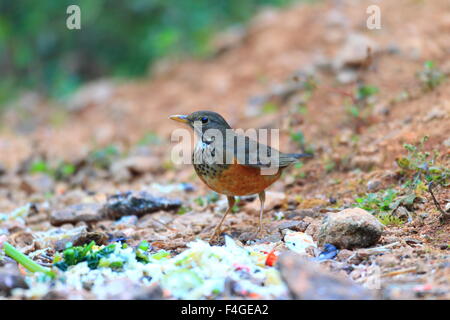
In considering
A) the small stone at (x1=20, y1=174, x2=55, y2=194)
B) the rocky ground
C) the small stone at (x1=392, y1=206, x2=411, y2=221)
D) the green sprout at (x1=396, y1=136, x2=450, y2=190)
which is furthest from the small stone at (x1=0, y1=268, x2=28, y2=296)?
the small stone at (x1=20, y1=174, x2=55, y2=194)

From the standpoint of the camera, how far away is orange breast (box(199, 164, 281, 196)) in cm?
503

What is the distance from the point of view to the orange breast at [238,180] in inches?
198

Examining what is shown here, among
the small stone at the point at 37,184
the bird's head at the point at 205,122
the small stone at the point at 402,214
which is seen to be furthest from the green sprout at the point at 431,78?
the small stone at the point at 37,184

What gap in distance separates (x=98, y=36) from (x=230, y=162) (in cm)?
720

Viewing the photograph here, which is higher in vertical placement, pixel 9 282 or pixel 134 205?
pixel 134 205

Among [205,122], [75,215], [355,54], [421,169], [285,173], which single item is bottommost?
[75,215]

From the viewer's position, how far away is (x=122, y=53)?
11.6 m

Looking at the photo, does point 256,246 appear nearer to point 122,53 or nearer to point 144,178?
point 144,178

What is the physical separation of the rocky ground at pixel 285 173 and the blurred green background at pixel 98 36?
1.19ft

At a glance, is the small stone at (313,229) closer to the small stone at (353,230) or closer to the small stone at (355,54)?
the small stone at (353,230)

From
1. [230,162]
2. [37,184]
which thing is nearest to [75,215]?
[230,162]

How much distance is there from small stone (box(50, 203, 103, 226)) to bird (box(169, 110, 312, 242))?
1289 mm

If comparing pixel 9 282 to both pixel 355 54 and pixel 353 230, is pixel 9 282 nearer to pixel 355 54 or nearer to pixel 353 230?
pixel 353 230

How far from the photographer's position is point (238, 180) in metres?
5.05
